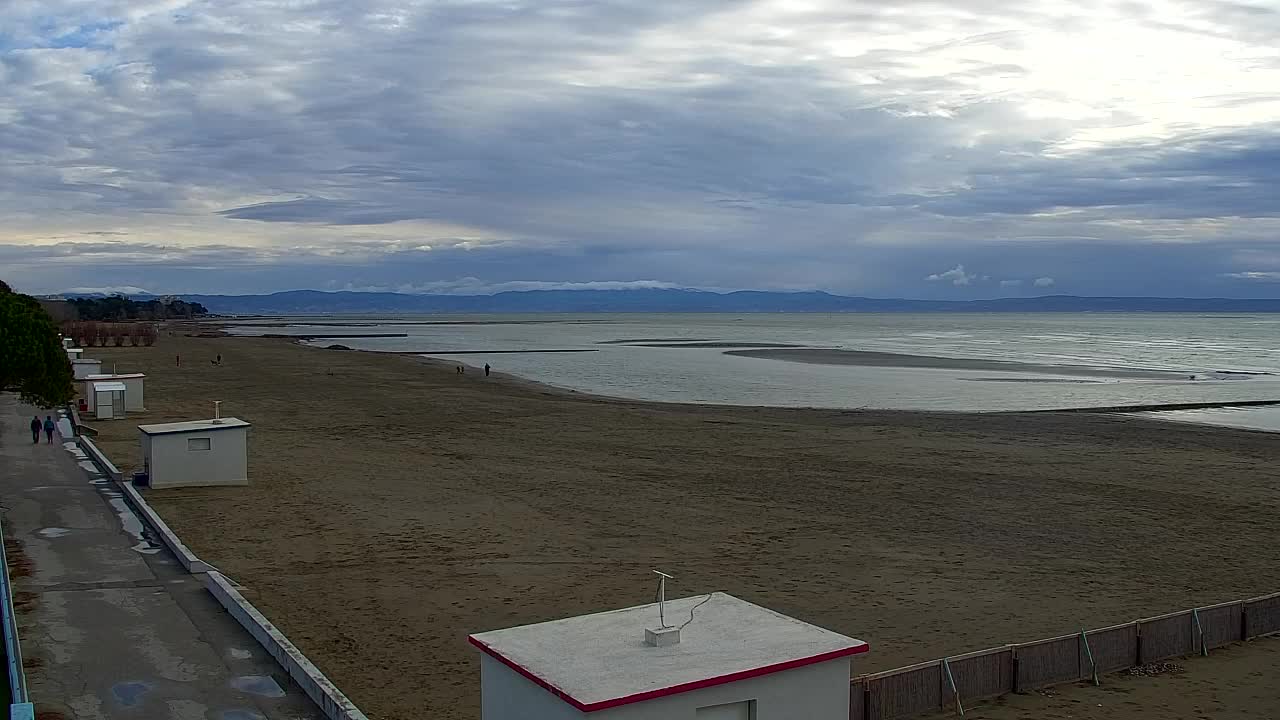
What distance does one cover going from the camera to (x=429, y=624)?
609 inches

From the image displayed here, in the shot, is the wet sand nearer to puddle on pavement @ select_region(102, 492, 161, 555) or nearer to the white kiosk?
the white kiosk

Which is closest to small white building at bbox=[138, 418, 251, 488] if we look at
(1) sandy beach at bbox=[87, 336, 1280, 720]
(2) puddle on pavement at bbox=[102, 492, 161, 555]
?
(1) sandy beach at bbox=[87, 336, 1280, 720]

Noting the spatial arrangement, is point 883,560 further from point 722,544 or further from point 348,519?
point 348,519

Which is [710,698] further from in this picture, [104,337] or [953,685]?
[104,337]

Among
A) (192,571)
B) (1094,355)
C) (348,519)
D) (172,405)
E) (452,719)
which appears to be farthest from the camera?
(1094,355)

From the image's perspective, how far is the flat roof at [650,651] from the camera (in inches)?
320

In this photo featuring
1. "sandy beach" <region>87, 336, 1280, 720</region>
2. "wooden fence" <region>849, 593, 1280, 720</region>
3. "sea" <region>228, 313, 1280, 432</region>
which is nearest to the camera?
"wooden fence" <region>849, 593, 1280, 720</region>

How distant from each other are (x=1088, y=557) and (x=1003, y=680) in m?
8.58

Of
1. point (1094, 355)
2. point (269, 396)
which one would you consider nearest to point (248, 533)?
point (269, 396)

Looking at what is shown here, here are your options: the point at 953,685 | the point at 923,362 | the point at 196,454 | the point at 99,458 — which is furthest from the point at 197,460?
the point at 923,362

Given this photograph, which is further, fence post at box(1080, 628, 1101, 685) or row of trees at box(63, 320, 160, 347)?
row of trees at box(63, 320, 160, 347)

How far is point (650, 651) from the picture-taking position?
8.95m

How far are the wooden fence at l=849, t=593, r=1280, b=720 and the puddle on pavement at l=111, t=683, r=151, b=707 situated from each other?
7.85m

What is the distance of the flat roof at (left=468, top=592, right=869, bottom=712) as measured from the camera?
26.7ft
